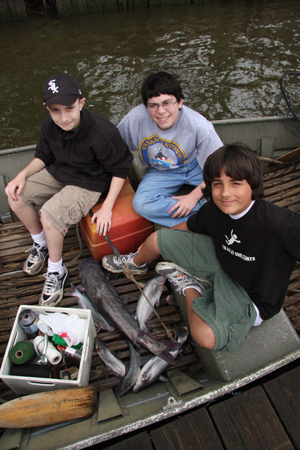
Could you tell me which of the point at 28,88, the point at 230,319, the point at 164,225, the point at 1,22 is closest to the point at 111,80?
the point at 28,88

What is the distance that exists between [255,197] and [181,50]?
25.6ft

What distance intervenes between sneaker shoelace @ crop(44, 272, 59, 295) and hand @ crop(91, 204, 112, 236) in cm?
64

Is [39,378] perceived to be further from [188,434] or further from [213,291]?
[213,291]

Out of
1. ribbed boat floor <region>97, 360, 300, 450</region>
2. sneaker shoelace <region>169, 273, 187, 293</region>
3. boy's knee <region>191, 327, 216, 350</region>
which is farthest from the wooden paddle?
sneaker shoelace <region>169, 273, 187, 293</region>

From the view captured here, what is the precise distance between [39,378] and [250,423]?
143 cm

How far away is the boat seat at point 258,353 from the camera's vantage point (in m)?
2.14

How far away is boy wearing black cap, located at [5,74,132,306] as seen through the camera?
2673 millimetres

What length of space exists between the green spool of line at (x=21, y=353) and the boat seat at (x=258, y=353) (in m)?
1.37

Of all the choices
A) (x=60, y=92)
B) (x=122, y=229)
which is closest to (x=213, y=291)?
(x=122, y=229)

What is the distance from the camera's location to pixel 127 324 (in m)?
2.66

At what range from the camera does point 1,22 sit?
363 inches

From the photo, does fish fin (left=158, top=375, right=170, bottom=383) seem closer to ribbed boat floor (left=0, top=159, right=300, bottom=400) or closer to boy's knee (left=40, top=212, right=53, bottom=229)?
ribbed boat floor (left=0, top=159, right=300, bottom=400)

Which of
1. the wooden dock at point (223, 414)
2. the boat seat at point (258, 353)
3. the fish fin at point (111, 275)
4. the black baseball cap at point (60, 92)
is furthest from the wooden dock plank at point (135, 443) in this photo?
the black baseball cap at point (60, 92)

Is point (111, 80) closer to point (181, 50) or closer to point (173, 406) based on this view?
point (181, 50)
